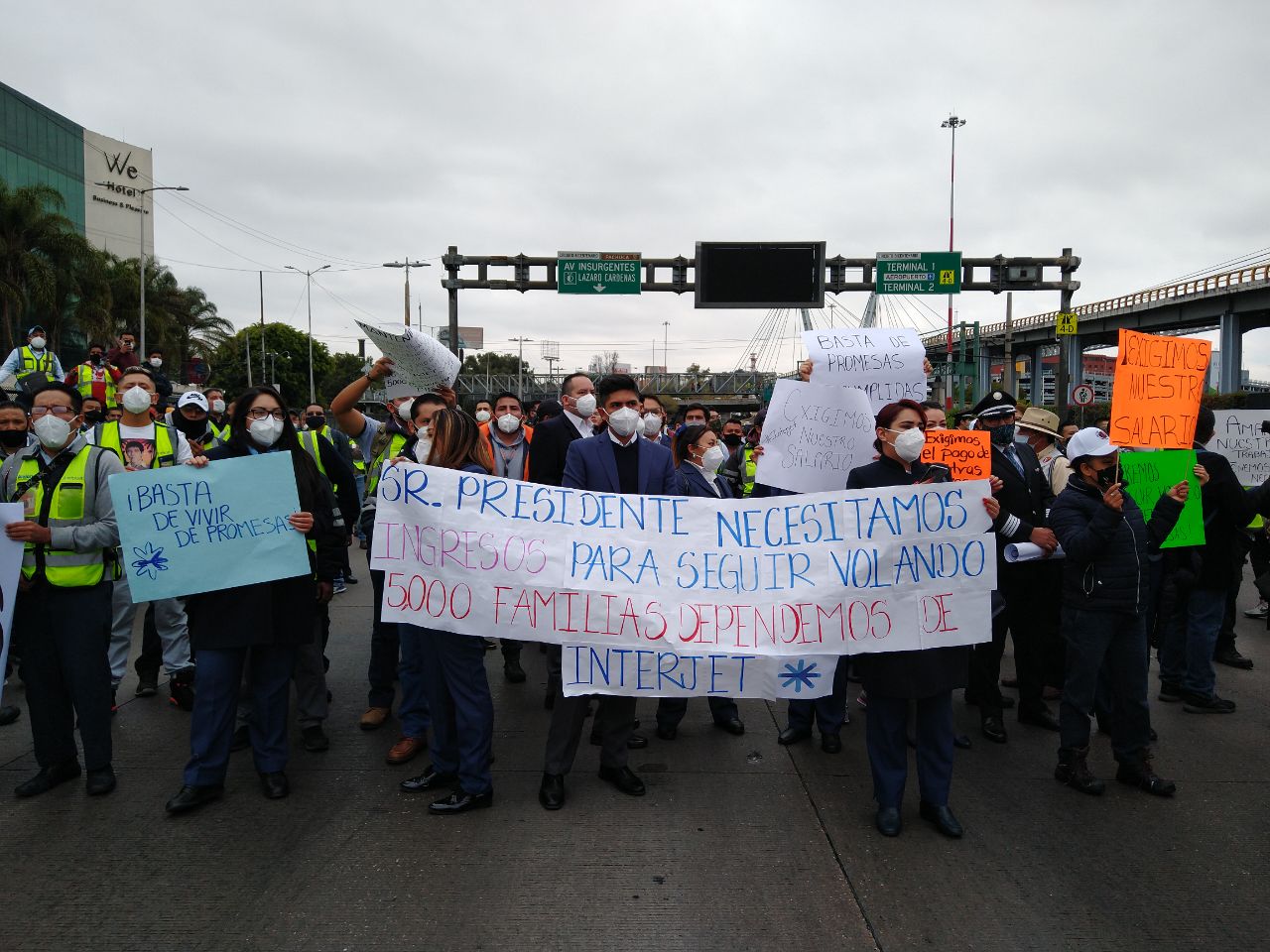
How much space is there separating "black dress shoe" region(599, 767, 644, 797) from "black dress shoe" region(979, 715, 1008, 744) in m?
2.20

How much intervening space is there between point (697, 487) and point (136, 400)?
373 centimetres

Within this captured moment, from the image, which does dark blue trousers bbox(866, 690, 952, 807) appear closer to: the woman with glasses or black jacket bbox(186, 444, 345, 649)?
the woman with glasses

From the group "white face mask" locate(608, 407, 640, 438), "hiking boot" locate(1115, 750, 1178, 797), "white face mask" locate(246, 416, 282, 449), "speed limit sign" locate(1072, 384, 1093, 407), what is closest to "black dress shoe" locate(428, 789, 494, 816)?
"white face mask" locate(608, 407, 640, 438)

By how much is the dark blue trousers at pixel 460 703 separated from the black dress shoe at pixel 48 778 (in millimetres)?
1844

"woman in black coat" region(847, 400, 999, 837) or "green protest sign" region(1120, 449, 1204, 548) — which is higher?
"green protest sign" region(1120, 449, 1204, 548)

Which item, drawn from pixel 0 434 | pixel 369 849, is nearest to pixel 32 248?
pixel 0 434

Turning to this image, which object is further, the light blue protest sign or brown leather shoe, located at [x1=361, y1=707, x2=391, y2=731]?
brown leather shoe, located at [x1=361, y1=707, x2=391, y2=731]

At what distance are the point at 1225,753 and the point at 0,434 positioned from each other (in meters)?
6.84

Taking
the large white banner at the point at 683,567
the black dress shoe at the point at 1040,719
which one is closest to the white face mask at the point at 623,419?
the large white banner at the point at 683,567

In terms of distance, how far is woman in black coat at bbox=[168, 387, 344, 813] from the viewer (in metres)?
4.07

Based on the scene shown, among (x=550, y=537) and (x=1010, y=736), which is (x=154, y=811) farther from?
(x=1010, y=736)

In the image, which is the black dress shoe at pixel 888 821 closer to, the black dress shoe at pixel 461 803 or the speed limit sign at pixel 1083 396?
the black dress shoe at pixel 461 803

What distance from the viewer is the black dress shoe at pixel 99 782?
4133mm

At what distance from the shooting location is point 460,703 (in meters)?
4.00
